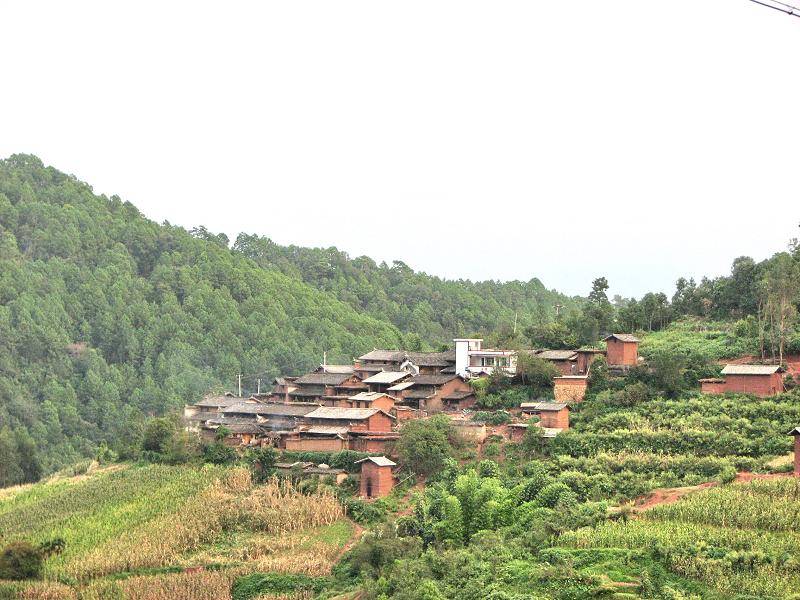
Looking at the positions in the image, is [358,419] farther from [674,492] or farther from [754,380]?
[674,492]

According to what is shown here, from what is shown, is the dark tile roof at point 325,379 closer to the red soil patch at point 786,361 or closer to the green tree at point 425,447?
the green tree at point 425,447

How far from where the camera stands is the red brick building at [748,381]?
42188 mm

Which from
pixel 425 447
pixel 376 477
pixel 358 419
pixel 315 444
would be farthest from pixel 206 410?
pixel 425 447

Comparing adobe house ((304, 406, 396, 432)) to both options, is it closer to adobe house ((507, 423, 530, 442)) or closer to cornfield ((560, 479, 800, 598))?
adobe house ((507, 423, 530, 442))

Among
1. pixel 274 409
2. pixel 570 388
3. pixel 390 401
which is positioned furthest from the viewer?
pixel 274 409

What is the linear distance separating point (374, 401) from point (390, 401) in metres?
0.91

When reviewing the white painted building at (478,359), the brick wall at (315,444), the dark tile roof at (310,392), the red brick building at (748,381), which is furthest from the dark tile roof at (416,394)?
the red brick building at (748,381)

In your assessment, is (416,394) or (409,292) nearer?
(416,394)

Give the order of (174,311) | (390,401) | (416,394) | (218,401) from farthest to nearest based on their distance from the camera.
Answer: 1. (174,311)
2. (218,401)
3. (416,394)
4. (390,401)

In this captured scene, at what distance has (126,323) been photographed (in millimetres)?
85250

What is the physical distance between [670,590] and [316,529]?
15610mm

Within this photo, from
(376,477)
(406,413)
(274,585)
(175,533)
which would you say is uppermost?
(406,413)

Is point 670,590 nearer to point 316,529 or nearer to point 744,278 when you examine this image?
point 316,529

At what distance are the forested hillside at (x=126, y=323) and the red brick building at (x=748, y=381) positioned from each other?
111 ft
